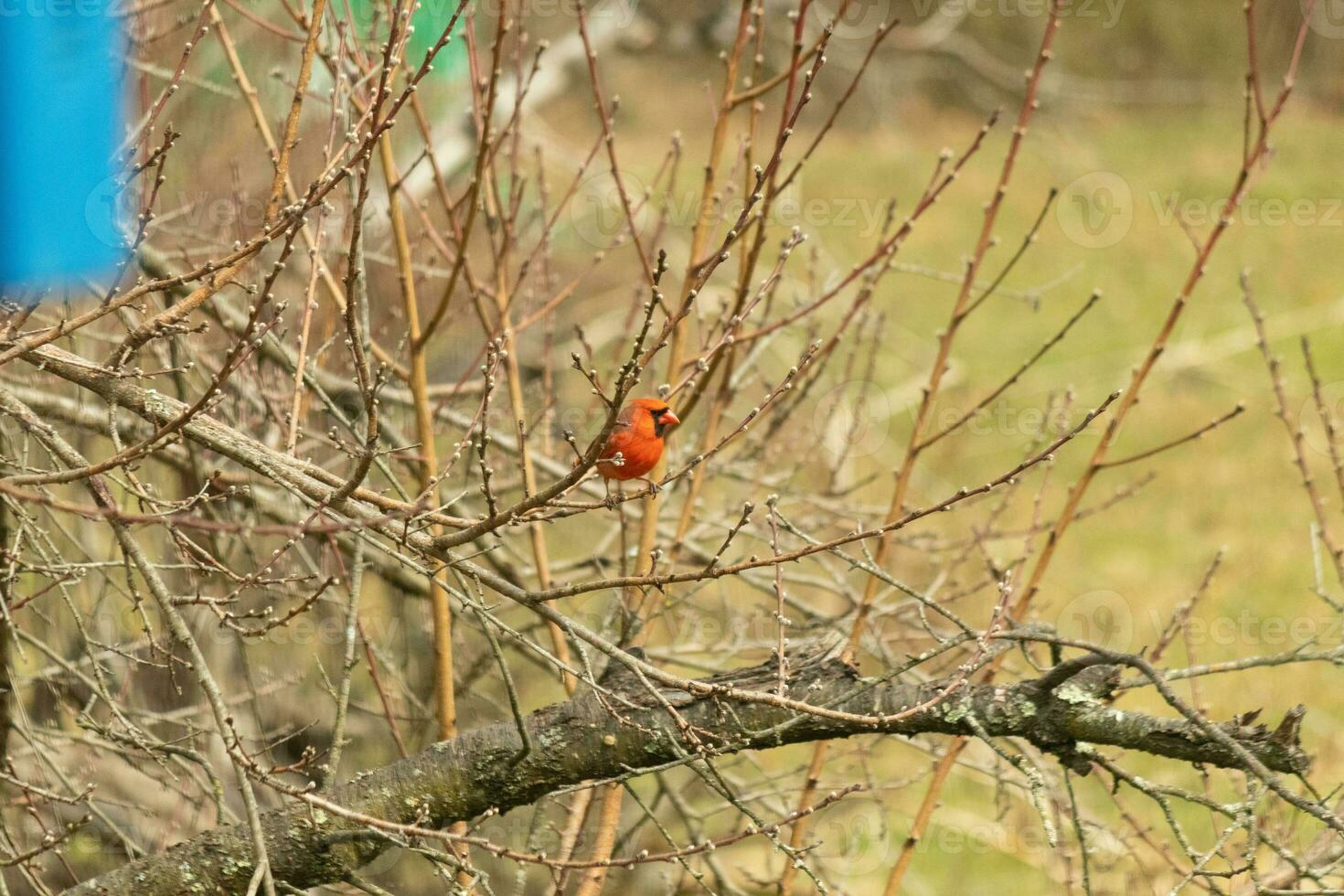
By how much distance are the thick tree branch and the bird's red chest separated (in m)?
0.49

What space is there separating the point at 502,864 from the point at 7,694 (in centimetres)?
272

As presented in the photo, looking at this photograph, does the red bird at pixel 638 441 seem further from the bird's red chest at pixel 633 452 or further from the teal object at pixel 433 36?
the teal object at pixel 433 36

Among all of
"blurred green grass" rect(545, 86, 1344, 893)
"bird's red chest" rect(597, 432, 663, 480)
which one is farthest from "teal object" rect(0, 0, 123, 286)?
"blurred green grass" rect(545, 86, 1344, 893)

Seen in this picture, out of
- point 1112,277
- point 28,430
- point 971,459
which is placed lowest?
point 28,430

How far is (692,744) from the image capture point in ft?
7.18

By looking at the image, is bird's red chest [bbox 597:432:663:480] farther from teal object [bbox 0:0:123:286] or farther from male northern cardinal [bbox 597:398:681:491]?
teal object [bbox 0:0:123:286]

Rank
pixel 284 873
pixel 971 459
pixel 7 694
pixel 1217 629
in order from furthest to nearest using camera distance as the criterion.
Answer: pixel 971 459 < pixel 1217 629 < pixel 7 694 < pixel 284 873

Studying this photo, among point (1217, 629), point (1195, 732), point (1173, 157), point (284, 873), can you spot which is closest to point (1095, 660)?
point (1195, 732)

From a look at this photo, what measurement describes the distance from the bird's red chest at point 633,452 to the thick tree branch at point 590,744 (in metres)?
0.49

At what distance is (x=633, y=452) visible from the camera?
9.08ft

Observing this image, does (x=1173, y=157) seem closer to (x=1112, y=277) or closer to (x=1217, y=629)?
(x=1112, y=277)

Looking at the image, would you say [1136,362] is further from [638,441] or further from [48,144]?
[48,144]

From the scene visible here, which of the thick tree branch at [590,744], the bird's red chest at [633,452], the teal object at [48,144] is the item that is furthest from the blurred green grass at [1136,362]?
the teal object at [48,144]

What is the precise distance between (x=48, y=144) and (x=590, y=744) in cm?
126
